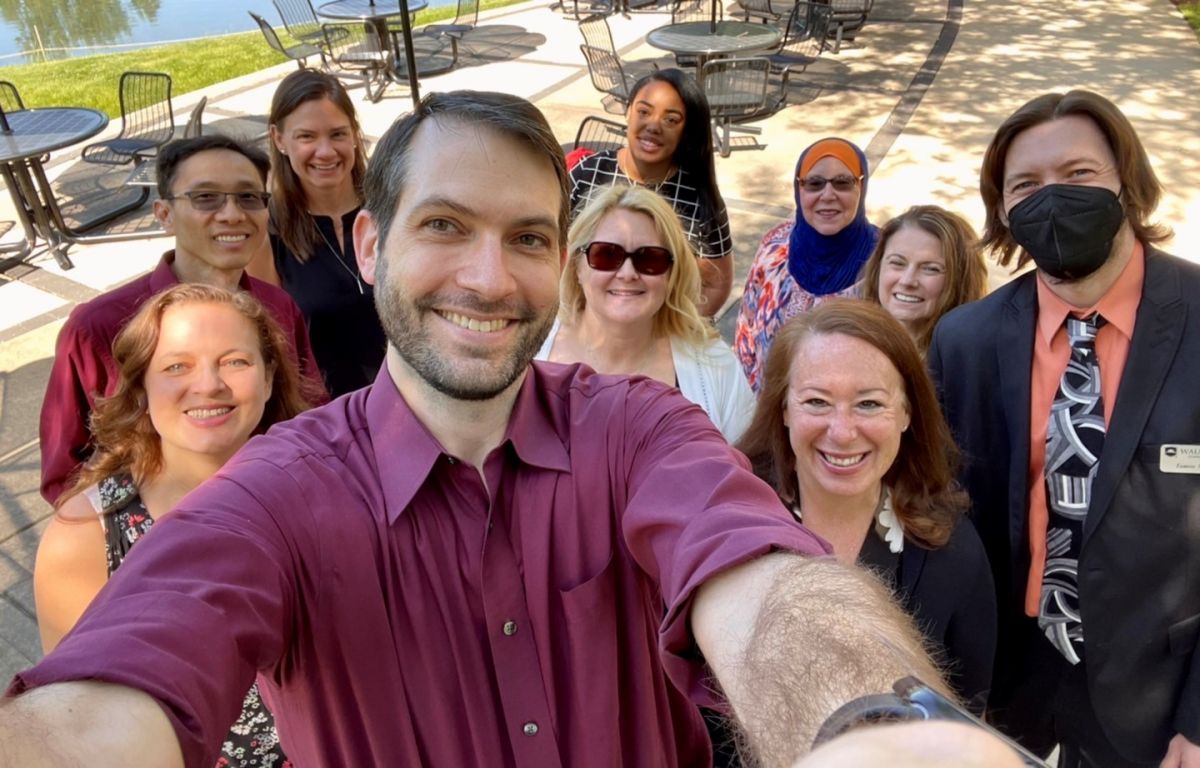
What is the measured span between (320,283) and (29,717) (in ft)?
7.82

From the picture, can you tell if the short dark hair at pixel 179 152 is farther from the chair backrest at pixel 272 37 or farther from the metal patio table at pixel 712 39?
the chair backrest at pixel 272 37

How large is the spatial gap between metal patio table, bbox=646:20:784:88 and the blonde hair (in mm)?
5502

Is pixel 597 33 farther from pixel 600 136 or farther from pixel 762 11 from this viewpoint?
pixel 762 11

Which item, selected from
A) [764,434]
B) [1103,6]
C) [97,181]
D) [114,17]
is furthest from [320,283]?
[114,17]

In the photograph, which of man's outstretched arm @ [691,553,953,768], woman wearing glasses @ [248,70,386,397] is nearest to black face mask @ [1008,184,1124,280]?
man's outstretched arm @ [691,553,953,768]

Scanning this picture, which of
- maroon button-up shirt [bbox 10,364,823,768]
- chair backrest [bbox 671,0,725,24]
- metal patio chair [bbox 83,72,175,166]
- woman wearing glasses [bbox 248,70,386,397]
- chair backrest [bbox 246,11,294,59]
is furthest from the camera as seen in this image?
chair backrest [bbox 671,0,725,24]

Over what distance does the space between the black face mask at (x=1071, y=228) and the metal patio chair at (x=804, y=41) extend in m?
7.90

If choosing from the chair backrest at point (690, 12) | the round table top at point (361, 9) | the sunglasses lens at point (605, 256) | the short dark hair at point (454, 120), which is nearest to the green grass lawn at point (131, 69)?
the round table top at point (361, 9)

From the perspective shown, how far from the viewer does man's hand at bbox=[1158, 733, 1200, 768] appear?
6.25 feet

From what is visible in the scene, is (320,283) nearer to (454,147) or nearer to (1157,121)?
(454,147)

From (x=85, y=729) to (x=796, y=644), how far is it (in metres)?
0.74

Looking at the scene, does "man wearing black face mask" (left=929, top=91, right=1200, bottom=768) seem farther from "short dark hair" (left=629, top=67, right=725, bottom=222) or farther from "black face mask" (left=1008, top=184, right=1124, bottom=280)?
"short dark hair" (left=629, top=67, right=725, bottom=222)

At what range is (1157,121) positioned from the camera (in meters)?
7.57

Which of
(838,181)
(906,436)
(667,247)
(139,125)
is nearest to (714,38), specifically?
(139,125)
